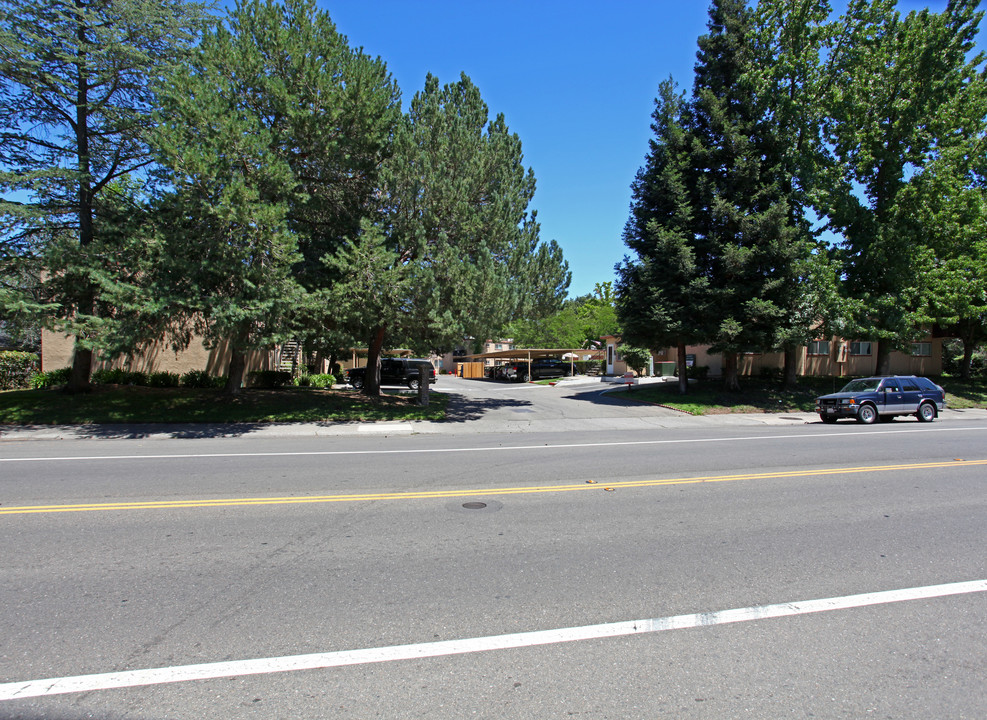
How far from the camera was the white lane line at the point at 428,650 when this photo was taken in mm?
2938

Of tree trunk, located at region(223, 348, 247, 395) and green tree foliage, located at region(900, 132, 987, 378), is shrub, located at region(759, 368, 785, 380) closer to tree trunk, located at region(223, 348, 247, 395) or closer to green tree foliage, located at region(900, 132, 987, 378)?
green tree foliage, located at region(900, 132, 987, 378)

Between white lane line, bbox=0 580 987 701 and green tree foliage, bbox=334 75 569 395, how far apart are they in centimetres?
1235

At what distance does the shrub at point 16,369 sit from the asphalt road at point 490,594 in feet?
54.9

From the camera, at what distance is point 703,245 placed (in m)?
21.6

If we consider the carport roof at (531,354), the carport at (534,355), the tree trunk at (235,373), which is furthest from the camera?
the carport roof at (531,354)

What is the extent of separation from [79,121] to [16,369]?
35.3 ft

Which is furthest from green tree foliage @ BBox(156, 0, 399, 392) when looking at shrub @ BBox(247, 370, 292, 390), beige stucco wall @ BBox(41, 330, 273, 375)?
beige stucco wall @ BBox(41, 330, 273, 375)

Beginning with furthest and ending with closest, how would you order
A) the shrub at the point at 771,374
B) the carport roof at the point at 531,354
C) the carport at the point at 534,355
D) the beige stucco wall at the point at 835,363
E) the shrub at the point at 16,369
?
the carport roof at the point at 531,354 → the carport at the point at 534,355 → the beige stucco wall at the point at 835,363 → the shrub at the point at 771,374 → the shrub at the point at 16,369

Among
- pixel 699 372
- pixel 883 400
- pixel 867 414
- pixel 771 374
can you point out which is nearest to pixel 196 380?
pixel 867 414

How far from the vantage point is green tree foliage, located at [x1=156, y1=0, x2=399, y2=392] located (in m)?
13.6

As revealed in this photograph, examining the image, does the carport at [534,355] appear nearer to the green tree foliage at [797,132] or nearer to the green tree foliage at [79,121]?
the green tree foliage at [797,132]

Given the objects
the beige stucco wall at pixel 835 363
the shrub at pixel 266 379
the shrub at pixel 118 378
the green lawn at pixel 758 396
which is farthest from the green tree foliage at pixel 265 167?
the beige stucco wall at pixel 835 363

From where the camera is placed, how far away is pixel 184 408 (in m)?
16.7

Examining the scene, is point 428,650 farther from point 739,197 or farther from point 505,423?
point 739,197
